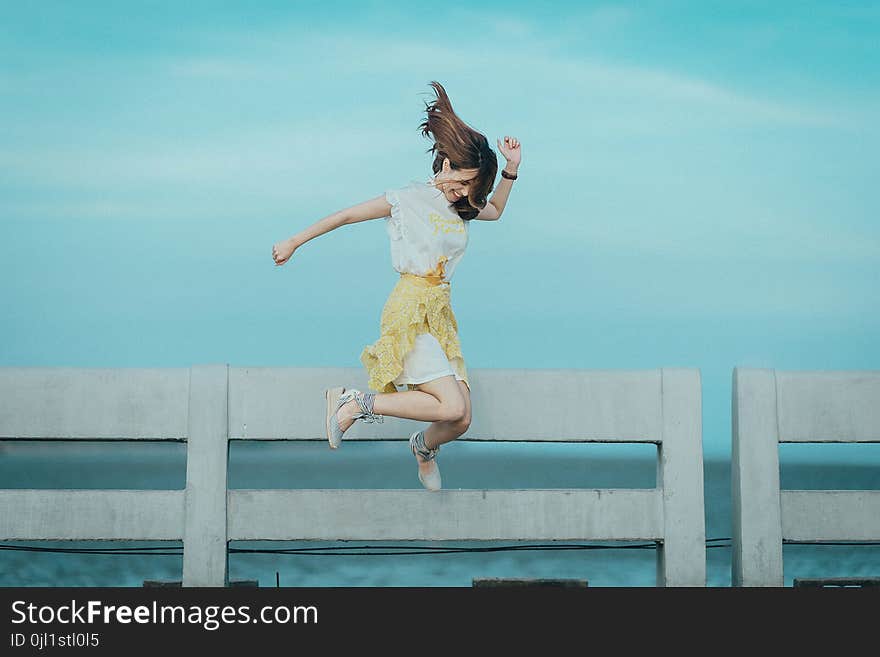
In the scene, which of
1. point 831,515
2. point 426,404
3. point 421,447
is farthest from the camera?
point 831,515

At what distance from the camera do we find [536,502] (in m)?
5.34

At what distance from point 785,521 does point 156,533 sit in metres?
2.96

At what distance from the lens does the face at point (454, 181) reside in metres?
5.08

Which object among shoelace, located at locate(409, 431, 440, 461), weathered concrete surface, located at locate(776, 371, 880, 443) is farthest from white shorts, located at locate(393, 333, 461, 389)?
weathered concrete surface, located at locate(776, 371, 880, 443)

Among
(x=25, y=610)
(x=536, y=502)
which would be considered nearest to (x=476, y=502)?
(x=536, y=502)

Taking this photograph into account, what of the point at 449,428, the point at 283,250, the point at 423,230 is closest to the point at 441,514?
the point at 449,428

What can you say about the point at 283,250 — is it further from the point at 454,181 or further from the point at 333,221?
the point at 454,181

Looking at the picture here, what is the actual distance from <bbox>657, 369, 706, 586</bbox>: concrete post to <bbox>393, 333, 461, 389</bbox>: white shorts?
119cm

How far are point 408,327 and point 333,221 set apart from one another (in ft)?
1.92

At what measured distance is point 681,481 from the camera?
545 centimetres

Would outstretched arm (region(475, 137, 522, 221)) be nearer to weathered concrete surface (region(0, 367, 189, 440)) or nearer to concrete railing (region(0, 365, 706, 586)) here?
concrete railing (region(0, 365, 706, 586))

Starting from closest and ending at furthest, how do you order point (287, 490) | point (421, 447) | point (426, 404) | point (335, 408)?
point (426, 404) < point (335, 408) < point (421, 447) < point (287, 490)

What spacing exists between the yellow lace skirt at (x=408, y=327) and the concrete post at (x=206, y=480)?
2.53ft

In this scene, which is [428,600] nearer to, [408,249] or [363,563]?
[408,249]
